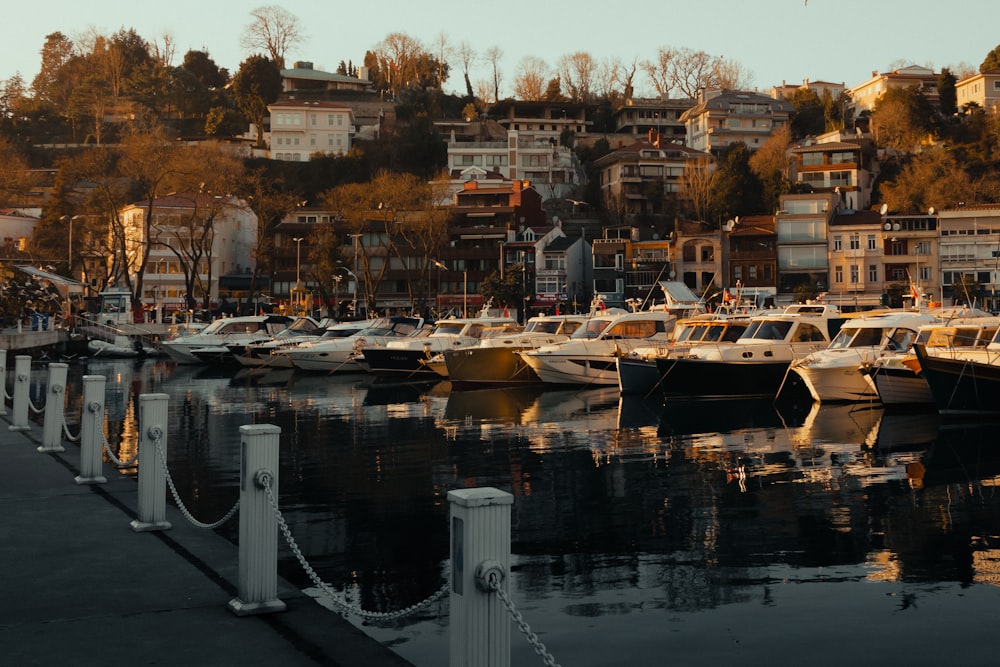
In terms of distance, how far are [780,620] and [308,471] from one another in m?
11.0

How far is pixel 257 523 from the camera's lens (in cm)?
768

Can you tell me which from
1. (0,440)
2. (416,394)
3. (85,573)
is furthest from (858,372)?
(85,573)

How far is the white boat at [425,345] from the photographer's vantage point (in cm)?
4462

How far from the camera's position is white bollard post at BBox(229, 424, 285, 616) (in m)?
7.68

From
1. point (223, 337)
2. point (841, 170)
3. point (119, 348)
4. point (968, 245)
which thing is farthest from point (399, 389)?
point (841, 170)

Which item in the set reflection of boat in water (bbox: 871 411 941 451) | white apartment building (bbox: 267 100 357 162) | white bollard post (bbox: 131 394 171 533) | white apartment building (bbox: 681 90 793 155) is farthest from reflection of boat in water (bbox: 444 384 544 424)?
white apartment building (bbox: 267 100 357 162)

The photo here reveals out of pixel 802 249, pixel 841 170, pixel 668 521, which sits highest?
pixel 841 170

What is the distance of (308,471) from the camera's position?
18.6m

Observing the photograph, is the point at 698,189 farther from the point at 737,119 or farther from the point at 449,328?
the point at 449,328

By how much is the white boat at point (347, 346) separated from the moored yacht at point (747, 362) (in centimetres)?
1711

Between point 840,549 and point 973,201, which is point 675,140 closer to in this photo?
point 973,201

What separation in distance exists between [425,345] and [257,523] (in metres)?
37.3

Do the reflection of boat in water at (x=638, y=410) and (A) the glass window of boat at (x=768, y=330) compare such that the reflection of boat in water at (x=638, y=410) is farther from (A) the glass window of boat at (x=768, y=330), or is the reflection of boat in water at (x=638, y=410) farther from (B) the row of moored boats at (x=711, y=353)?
(A) the glass window of boat at (x=768, y=330)

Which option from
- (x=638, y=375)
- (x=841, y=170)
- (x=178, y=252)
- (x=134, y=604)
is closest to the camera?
(x=134, y=604)
